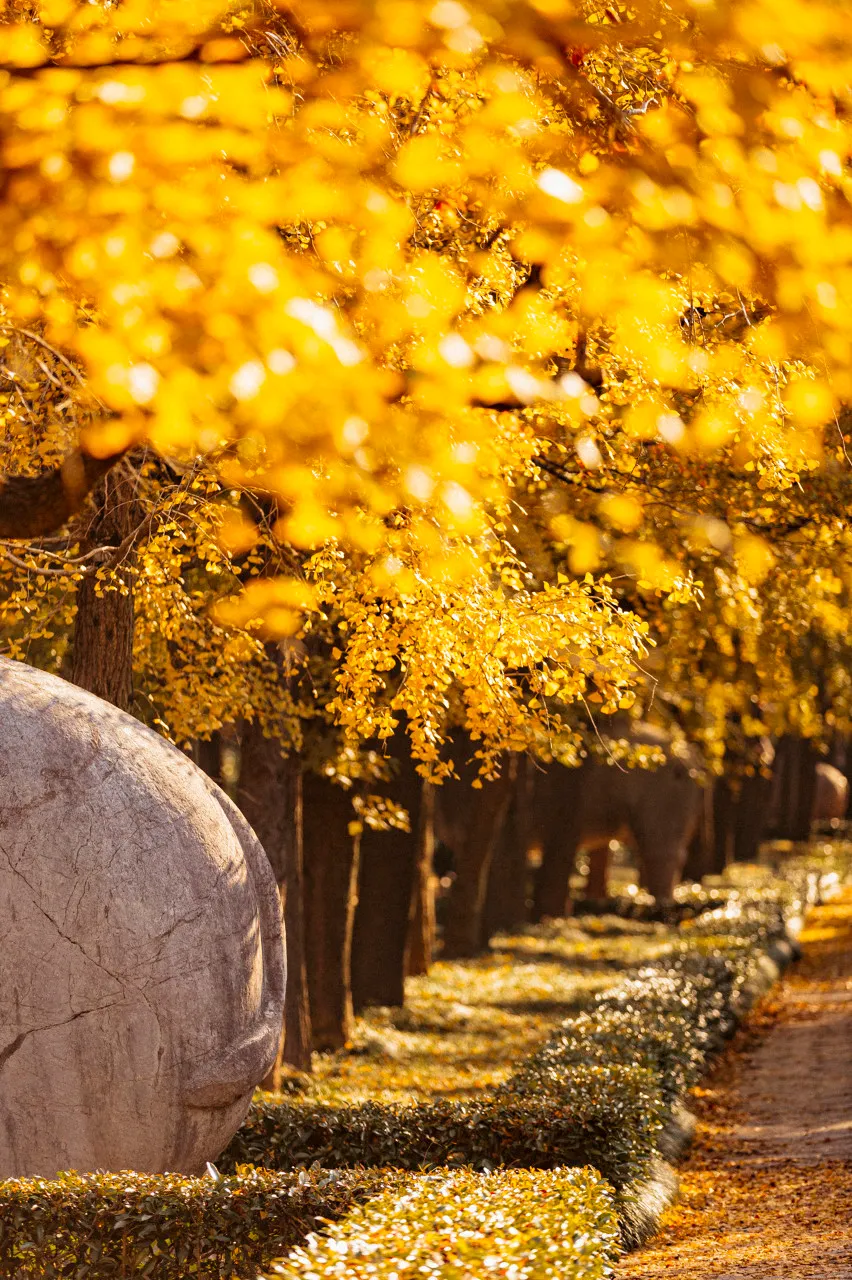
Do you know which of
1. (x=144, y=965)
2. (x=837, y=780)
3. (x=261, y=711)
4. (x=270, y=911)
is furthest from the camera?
(x=837, y=780)

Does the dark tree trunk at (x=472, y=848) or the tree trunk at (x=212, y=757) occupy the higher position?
the tree trunk at (x=212, y=757)

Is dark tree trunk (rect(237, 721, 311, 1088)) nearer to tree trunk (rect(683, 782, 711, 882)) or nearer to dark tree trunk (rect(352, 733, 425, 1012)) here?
dark tree trunk (rect(352, 733, 425, 1012))

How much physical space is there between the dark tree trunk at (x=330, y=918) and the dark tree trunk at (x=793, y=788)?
2828cm

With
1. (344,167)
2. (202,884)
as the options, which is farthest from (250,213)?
(202,884)

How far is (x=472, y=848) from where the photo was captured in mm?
23656

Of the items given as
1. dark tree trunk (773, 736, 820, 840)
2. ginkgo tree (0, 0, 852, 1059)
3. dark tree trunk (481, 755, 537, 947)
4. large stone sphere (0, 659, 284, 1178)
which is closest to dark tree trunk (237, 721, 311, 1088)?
ginkgo tree (0, 0, 852, 1059)

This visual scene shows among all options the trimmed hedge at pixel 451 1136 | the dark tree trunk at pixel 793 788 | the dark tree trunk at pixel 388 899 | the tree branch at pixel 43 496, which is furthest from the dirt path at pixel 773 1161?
the dark tree trunk at pixel 793 788

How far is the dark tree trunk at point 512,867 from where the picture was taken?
89.8ft

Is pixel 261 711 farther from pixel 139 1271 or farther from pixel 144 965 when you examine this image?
pixel 139 1271

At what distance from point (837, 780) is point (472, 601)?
5083 centimetres

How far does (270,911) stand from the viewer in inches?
359

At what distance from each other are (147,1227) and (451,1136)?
3108mm

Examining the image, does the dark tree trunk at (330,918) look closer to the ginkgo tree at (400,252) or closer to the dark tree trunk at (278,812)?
the dark tree trunk at (278,812)

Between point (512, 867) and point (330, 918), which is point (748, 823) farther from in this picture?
point (330, 918)
